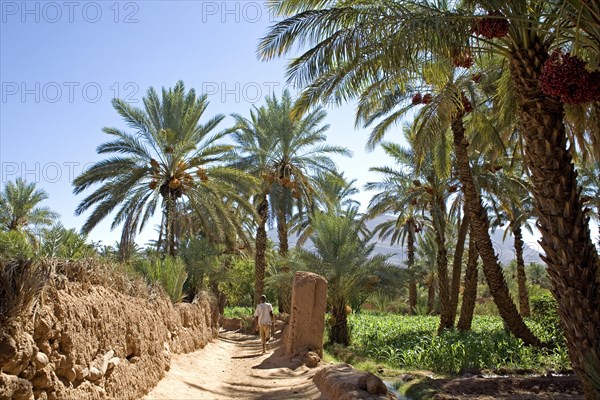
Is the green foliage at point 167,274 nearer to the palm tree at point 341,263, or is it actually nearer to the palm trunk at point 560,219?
the palm tree at point 341,263

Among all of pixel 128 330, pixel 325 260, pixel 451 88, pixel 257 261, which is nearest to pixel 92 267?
pixel 128 330

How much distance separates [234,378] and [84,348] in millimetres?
5991

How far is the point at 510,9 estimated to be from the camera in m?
6.84

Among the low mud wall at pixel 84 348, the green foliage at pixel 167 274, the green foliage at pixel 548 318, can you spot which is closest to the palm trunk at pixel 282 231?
the green foliage at pixel 167 274

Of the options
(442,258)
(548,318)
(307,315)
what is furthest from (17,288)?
(442,258)

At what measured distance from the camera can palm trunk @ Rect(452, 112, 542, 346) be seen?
1348 centimetres

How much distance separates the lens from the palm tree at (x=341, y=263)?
16984 millimetres

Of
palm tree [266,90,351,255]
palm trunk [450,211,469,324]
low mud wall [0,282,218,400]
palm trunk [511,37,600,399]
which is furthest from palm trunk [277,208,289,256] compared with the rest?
palm trunk [511,37,600,399]

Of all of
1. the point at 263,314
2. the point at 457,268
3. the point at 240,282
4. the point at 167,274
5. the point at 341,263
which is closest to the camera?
the point at 167,274

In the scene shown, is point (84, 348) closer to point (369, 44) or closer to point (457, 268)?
point (369, 44)

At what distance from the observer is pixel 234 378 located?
11.3 m

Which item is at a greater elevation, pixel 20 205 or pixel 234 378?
pixel 20 205

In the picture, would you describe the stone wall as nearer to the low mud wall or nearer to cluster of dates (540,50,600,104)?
the low mud wall

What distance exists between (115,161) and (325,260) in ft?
26.5
